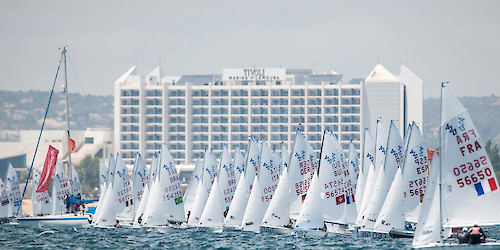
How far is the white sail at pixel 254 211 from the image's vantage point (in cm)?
7031

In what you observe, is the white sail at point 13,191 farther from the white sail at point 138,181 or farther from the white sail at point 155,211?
the white sail at point 155,211

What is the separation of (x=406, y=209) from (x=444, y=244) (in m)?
13.3

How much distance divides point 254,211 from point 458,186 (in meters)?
21.1

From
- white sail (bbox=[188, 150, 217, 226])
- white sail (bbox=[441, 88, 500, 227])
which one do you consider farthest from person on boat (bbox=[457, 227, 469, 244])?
white sail (bbox=[188, 150, 217, 226])

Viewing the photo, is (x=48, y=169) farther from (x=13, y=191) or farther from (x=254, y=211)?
(x=254, y=211)

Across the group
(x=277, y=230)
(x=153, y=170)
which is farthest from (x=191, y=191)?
(x=277, y=230)

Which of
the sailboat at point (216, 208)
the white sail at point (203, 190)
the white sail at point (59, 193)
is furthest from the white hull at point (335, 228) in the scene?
the white sail at point (59, 193)

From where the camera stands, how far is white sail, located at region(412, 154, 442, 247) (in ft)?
174

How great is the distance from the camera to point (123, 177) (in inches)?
3349

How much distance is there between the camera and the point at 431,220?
174ft

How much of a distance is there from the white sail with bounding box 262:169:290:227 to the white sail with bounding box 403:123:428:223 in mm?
8521

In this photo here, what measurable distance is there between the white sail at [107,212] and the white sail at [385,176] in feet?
74.6

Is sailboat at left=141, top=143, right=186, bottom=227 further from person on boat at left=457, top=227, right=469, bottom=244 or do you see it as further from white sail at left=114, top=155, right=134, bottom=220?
person on boat at left=457, top=227, right=469, bottom=244

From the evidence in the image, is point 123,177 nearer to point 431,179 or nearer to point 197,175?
point 197,175
